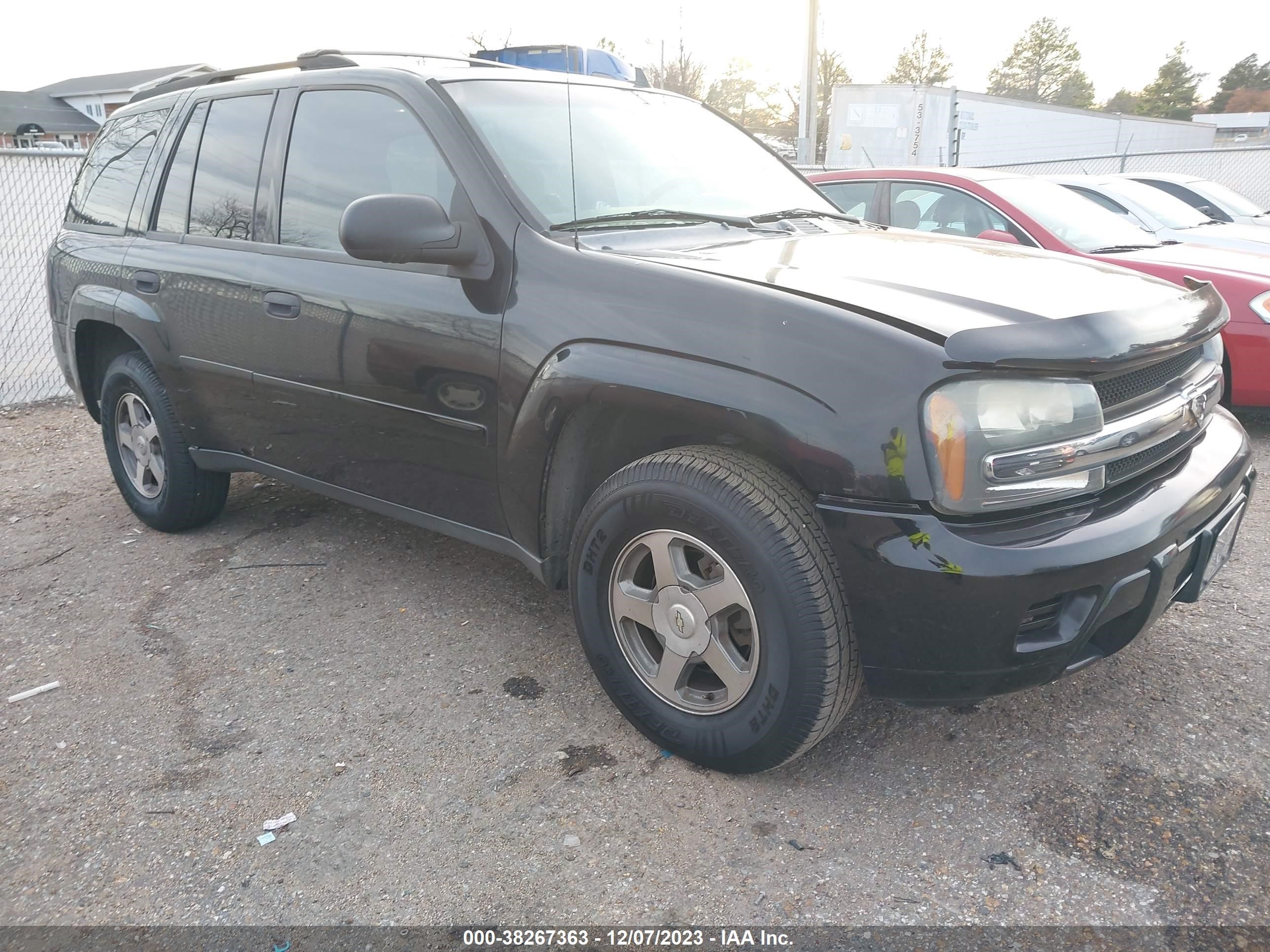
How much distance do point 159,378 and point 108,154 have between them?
3.93 ft

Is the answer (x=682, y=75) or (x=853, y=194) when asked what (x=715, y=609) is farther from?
(x=682, y=75)

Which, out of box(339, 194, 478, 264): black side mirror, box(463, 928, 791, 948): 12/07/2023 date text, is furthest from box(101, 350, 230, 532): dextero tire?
box(463, 928, 791, 948): 12/07/2023 date text

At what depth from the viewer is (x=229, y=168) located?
356 cm

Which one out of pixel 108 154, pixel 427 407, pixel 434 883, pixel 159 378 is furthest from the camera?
pixel 108 154

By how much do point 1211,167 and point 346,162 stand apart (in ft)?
68.2

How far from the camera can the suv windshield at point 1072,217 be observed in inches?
229

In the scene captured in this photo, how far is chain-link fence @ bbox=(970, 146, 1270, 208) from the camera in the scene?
17.8 metres

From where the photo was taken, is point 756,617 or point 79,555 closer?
point 756,617

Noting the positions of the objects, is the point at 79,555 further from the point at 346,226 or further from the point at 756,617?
the point at 756,617

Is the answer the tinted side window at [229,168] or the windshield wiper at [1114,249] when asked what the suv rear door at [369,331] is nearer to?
the tinted side window at [229,168]

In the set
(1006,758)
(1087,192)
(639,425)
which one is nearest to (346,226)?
(639,425)

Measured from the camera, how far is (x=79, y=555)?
4121 millimetres

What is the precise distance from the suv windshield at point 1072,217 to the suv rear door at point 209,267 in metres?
4.53

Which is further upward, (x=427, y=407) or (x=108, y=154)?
(x=108, y=154)
